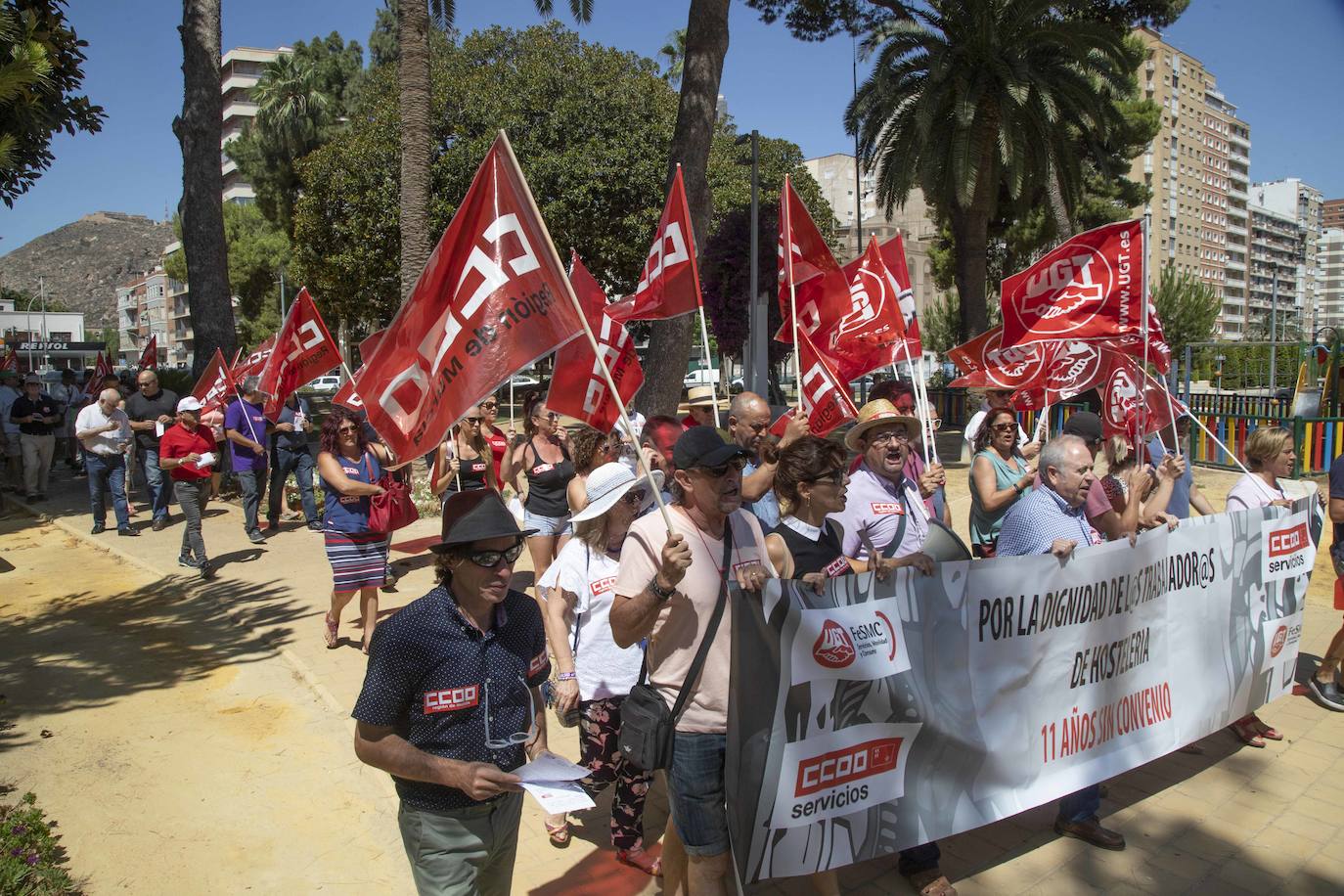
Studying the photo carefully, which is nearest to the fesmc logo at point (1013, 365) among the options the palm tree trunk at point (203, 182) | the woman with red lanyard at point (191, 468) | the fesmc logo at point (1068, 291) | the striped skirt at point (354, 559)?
the fesmc logo at point (1068, 291)

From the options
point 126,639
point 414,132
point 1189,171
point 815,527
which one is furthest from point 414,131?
point 1189,171

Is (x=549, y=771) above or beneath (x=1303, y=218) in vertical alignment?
beneath

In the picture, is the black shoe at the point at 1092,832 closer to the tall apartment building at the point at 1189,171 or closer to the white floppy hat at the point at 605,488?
the white floppy hat at the point at 605,488

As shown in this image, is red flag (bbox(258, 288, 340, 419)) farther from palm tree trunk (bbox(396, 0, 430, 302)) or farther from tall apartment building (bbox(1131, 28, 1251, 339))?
tall apartment building (bbox(1131, 28, 1251, 339))

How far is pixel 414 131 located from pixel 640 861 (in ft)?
41.3

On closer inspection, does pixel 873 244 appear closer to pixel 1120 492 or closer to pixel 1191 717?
pixel 1120 492

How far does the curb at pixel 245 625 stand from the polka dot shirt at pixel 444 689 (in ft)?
11.4

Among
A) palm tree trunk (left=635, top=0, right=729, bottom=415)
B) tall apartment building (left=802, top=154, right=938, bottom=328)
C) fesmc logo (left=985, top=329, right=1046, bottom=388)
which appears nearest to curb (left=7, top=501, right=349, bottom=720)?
fesmc logo (left=985, top=329, right=1046, bottom=388)

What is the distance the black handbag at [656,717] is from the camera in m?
3.18

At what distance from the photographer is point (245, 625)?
7984mm

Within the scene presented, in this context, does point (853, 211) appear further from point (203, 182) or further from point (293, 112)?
point (203, 182)

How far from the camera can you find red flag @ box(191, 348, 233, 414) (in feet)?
40.8

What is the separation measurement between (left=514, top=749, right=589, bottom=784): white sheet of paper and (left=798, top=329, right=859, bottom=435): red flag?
3946mm

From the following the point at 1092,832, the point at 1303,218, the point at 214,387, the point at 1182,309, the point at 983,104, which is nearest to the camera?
the point at 1092,832
